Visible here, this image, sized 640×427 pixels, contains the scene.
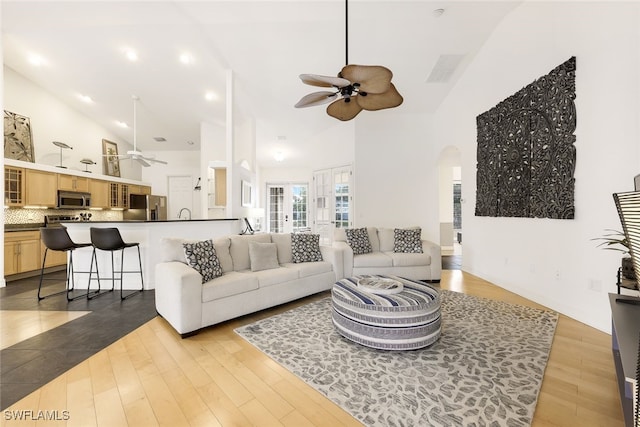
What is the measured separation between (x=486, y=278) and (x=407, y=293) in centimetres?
267

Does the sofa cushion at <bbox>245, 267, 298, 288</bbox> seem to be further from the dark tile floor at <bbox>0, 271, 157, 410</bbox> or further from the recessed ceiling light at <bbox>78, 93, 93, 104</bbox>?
the recessed ceiling light at <bbox>78, 93, 93, 104</bbox>

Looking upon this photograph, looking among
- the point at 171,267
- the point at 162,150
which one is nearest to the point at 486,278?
the point at 171,267

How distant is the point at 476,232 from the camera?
4.49 meters

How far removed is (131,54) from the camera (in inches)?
168

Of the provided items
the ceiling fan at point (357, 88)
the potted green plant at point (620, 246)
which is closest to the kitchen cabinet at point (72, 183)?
the ceiling fan at point (357, 88)

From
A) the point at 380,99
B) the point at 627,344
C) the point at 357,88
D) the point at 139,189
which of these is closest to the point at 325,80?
the point at 357,88

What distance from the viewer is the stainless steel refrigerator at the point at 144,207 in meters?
7.08

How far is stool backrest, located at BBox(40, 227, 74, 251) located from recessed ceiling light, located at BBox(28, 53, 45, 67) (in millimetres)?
3444

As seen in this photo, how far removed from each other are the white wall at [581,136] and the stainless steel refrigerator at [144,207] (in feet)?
26.8

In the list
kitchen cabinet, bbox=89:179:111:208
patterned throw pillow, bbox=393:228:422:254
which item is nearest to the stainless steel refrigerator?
→ kitchen cabinet, bbox=89:179:111:208

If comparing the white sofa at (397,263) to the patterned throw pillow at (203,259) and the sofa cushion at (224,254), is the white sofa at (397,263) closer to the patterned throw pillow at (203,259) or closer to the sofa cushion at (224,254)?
→ the sofa cushion at (224,254)

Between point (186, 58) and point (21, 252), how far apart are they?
450 cm

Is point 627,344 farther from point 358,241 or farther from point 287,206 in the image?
point 287,206

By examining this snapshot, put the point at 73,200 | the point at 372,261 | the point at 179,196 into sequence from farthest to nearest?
the point at 179,196, the point at 73,200, the point at 372,261
